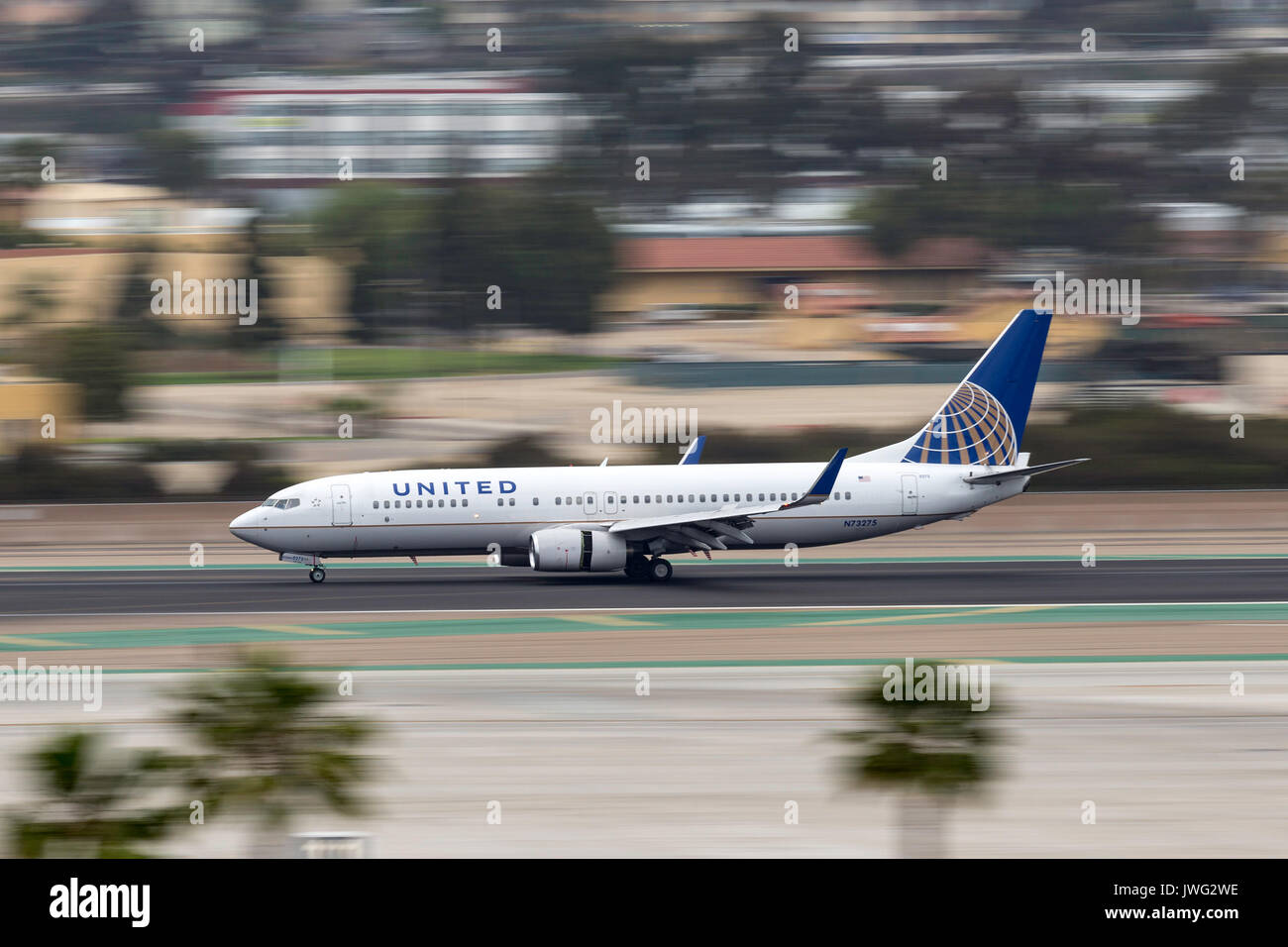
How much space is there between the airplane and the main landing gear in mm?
36

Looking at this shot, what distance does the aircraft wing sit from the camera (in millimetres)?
33094

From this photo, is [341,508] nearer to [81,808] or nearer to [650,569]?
[650,569]

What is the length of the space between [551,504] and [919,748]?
83.8ft

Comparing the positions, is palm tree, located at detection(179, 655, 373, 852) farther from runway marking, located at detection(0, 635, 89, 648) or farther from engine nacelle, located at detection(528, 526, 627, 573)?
engine nacelle, located at detection(528, 526, 627, 573)

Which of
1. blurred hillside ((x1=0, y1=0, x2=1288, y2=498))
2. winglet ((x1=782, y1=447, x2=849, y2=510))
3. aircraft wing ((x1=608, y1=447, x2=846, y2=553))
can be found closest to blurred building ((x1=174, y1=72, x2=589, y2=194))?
blurred hillside ((x1=0, y1=0, x2=1288, y2=498))

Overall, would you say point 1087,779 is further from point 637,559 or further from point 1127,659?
point 637,559

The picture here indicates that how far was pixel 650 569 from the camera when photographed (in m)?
35.2

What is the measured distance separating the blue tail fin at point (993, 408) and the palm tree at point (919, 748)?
27.2m

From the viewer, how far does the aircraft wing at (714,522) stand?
1303 inches

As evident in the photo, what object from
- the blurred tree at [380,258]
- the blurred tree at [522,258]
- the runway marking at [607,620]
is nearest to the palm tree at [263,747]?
the runway marking at [607,620]

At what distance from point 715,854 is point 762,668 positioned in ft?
31.8

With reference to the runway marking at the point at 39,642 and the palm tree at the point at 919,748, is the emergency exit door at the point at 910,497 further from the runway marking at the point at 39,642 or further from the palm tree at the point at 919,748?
the palm tree at the point at 919,748

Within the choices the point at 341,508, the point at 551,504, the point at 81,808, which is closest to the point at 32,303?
the point at 341,508

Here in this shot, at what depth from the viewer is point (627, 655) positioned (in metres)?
24.7
